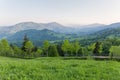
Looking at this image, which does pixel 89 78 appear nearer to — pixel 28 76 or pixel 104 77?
pixel 104 77

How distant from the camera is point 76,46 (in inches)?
5340

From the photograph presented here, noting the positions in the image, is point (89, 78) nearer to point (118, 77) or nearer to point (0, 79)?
point (118, 77)

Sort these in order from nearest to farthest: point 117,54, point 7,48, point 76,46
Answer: point 117,54 → point 7,48 → point 76,46

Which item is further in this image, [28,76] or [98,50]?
[98,50]

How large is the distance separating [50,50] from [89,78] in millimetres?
121631

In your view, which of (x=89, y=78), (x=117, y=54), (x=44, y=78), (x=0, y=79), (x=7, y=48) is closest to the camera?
(x=0, y=79)

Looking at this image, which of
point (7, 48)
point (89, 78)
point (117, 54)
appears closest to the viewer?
point (89, 78)

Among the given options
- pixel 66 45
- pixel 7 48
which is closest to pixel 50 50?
pixel 66 45

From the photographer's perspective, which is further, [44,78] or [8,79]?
[44,78]

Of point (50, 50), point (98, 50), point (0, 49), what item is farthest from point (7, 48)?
point (98, 50)

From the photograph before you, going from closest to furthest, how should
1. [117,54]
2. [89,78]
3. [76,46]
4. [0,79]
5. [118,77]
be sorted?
[0,79]
[89,78]
[118,77]
[117,54]
[76,46]

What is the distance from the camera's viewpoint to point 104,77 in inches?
479

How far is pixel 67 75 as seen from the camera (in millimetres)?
11992

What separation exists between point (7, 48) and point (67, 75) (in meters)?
117
